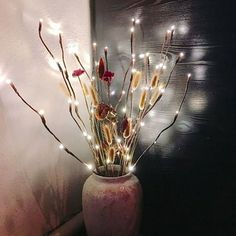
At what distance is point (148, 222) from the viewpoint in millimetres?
1548

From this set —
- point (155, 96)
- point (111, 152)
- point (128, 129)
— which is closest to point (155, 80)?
point (155, 96)

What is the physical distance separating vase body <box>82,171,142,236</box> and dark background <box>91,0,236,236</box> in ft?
0.75

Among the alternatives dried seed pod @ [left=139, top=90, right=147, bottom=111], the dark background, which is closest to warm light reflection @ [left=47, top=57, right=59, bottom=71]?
the dark background

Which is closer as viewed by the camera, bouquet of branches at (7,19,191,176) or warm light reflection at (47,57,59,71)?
bouquet of branches at (7,19,191,176)

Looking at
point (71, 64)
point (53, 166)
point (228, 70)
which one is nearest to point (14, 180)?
point (53, 166)

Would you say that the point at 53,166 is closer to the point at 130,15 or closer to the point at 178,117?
the point at 178,117

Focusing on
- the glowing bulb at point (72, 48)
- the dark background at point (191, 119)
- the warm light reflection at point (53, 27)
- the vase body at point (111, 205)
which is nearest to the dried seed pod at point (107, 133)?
the vase body at point (111, 205)

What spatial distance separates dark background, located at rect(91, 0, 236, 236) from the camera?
1212 mm

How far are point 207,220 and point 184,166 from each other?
26cm

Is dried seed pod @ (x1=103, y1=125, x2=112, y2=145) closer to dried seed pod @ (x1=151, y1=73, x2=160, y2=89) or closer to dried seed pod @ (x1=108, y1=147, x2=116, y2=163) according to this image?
dried seed pod @ (x1=108, y1=147, x2=116, y2=163)

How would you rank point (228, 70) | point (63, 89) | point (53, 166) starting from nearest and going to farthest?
point (228, 70), point (63, 89), point (53, 166)

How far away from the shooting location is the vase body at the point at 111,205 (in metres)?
1.24

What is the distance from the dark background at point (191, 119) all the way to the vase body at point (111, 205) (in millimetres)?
227

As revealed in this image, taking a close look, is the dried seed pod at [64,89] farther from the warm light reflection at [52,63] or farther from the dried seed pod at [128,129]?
the dried seed pod at [128,129]
